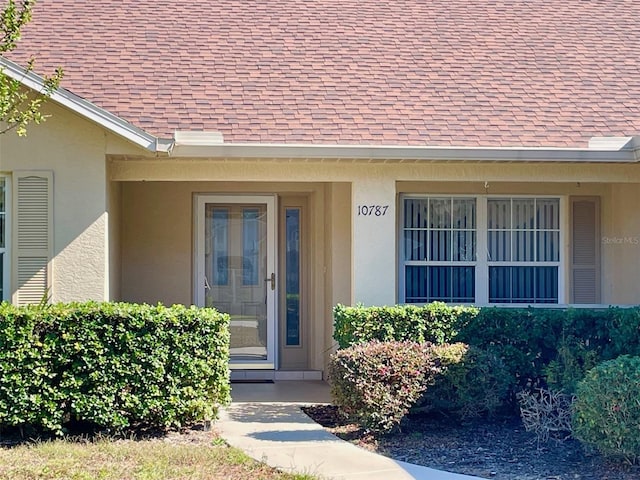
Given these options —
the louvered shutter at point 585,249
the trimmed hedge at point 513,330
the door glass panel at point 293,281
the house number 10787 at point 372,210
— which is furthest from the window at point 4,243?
the louvered shutter at point 585,249

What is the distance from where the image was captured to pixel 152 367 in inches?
335

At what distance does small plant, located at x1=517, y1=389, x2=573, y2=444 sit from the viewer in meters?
8.48

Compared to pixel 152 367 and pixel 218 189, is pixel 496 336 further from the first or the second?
pixel 218 189

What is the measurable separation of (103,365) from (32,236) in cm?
226

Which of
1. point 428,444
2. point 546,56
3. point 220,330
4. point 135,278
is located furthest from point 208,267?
point 546,56

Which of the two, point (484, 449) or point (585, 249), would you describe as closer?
point (484, 449)

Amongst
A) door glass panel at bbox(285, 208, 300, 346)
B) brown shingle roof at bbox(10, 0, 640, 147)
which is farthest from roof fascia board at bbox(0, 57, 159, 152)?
door glass panel at bbox(285, 208, 300, 346)

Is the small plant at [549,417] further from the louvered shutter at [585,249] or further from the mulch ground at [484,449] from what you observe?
the louvered shutter at [585,249]

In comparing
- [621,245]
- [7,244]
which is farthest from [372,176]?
[7,244]

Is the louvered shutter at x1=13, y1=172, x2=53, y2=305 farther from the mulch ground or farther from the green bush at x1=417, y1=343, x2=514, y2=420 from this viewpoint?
the green bush at x1=417, y1=343, x2=514, y2=420

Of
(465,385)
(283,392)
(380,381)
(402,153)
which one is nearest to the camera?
(380,381)

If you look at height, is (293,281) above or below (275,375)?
above

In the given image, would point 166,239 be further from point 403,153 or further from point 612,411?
point 612,411

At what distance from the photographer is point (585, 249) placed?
12.2 meters
